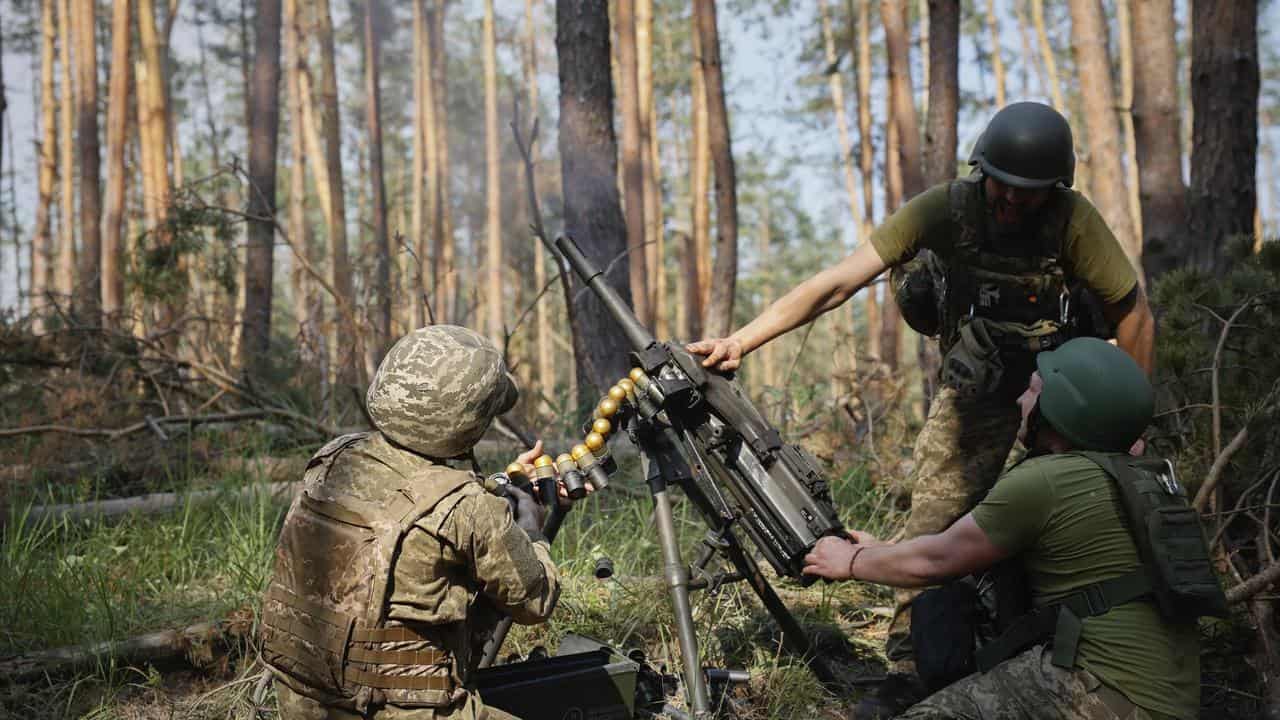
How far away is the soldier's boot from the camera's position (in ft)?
10.3

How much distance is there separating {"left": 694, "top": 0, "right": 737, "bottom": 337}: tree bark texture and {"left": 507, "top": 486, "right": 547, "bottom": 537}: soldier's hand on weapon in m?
7.06

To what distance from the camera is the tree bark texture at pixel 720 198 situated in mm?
9867

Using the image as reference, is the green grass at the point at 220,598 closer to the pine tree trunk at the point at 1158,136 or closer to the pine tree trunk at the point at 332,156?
the pine tree trunk at the point at 1158,136

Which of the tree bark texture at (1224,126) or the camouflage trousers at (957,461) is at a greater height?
the tree bark texture at (1224,126)

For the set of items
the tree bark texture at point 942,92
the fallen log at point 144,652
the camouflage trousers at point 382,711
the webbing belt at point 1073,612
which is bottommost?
the fallen log at point 144,652

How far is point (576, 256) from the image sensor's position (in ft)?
10.6

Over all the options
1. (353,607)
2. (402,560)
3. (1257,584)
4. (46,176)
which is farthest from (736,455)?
(46,176)

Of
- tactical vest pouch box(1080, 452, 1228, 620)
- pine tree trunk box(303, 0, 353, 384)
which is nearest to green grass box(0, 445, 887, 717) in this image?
tactical vest pouch box(1080, 452, 1228, 620)

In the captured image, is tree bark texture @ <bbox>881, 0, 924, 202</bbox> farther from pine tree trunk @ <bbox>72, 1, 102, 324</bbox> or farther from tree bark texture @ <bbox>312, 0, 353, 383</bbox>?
pine tree trunk @ <bbox>72, 1, 102, 324</bbox>

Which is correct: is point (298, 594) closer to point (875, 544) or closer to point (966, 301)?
point (875, 544)

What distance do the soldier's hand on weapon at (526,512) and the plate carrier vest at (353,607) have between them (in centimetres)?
37

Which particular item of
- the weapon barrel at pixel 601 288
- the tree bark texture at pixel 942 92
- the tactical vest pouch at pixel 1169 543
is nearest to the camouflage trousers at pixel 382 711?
the weapon barrel at pixel 601 288

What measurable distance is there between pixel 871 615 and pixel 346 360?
4.54m

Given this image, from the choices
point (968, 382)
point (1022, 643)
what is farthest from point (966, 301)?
point (1022, 643)
